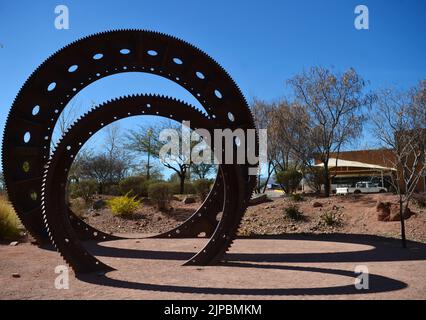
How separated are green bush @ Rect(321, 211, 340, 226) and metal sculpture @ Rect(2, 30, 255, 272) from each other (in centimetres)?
529

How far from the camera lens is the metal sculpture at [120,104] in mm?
8633

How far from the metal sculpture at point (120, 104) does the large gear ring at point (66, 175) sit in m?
0.02

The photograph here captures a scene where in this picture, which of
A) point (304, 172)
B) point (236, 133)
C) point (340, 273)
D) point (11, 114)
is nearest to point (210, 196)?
point (236, 133)

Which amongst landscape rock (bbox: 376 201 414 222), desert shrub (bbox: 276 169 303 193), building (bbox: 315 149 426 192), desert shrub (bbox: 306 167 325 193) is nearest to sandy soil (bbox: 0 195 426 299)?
landscape rock (bbox: 376 201 414 222)

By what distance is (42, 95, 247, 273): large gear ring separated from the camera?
759cm

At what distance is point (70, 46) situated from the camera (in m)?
10.7

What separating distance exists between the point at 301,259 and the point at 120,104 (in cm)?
531

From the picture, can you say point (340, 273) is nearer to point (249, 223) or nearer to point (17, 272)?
point (17, 272)

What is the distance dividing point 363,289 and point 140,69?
712 centimetres

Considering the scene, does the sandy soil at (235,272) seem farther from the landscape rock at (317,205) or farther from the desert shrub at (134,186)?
the desert shrub at (134,186)

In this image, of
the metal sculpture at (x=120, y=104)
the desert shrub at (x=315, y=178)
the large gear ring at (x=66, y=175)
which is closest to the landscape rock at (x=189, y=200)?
the desert shrub at (x=315, y=178)

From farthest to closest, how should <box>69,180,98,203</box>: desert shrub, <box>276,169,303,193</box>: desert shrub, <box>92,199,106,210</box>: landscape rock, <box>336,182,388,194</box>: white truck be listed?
<box>336,182,388,194</box>: white truck, <box>276,169,303,193</box>: desert shrub, <box>69,180,98,203</box>: desert shrub, <box>92,199,106,210</box>: landscape rock

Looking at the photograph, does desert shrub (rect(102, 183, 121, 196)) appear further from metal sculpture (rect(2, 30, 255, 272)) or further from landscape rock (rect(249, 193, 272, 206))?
metal sculpture (rect(2, 30, 255, 272))

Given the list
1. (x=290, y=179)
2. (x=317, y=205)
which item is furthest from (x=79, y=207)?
(x=290, y=179)
